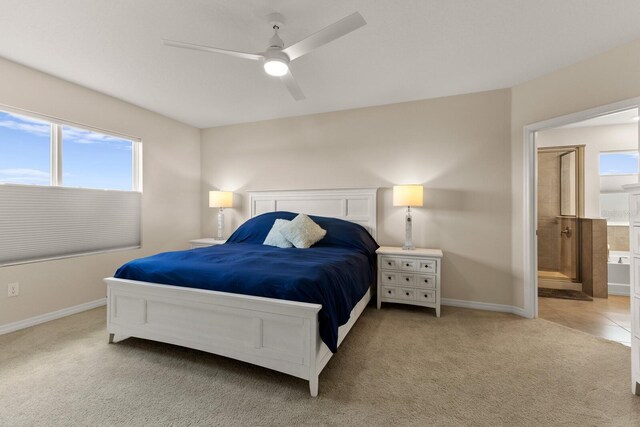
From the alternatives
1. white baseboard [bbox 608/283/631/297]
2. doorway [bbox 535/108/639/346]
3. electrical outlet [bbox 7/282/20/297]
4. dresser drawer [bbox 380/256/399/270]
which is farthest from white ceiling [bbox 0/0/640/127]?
white baseboard [bbox 608/283/631/297]

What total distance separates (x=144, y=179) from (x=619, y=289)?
6.75m

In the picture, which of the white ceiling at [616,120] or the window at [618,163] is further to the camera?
the window at [618,163]

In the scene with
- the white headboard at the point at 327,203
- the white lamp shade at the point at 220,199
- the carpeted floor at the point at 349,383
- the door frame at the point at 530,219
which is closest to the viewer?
the carpeted floor at the point at 349,383

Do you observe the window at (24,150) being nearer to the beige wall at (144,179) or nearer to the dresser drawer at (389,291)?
the beige wall at (144,179)

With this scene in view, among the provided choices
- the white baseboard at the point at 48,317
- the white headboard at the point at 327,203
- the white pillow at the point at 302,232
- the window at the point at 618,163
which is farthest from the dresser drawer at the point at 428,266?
the white baseboard at the point at 48,317

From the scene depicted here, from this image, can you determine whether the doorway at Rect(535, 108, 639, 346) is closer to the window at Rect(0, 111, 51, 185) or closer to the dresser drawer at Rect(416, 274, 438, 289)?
the dresser drawer at Rect(416, 274, 438, 289)

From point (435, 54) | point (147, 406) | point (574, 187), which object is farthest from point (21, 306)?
point (574, 187)

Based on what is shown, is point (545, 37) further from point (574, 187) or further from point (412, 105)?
point (574, 187)

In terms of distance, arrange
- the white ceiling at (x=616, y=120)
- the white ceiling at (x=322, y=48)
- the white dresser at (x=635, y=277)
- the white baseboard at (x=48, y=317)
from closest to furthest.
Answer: the white dresser at (x=635, y=277) < the white ceiling at (x=322, y=48) < the white baseboard at (x=48, y=317) < the white ceiling at (x=616, y=120)

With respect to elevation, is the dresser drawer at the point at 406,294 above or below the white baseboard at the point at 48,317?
above

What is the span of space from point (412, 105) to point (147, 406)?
12.7ft

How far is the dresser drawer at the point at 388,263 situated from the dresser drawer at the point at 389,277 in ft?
0.19

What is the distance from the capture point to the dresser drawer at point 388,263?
10.4 ft

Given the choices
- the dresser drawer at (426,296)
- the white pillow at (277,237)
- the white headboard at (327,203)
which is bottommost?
the dresser drawer at (426,296)
